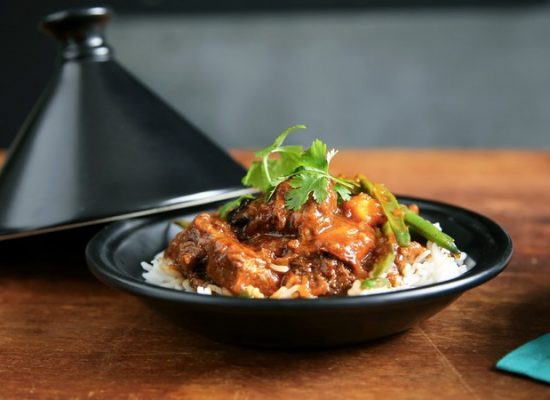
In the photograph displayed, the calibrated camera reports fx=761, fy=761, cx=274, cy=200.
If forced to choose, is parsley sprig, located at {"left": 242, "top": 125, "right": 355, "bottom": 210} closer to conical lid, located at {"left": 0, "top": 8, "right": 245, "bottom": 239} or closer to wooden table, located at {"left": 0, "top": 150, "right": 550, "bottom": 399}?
conical lid, located at {"left": 0, "top": 8, "right": 245, "bottom": 239}

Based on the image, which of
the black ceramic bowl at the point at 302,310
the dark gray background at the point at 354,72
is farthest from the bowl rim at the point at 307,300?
the dark gray background at the point at 354,72

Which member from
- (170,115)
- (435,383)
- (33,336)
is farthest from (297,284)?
(170,115)

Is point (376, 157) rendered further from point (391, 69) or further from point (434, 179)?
point (391, 69)

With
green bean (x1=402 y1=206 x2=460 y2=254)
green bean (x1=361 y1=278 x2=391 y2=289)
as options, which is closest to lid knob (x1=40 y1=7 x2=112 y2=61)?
green bean (x1=402 y1=206 x2=460 y2=254)

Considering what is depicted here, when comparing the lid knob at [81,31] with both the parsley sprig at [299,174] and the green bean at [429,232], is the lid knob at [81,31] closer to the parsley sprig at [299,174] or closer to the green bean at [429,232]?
the parsley sprig at [299,174]

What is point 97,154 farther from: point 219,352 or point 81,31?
point 219,352
